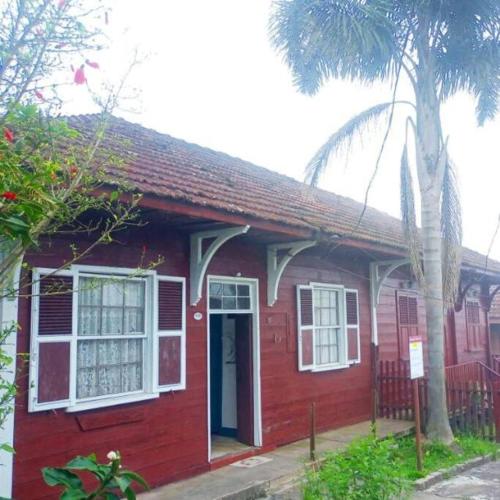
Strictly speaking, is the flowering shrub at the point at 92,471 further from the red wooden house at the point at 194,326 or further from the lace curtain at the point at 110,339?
the lace curtain at the point at 110,339

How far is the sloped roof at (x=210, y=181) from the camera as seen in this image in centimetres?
616

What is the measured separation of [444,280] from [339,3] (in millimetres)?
4540

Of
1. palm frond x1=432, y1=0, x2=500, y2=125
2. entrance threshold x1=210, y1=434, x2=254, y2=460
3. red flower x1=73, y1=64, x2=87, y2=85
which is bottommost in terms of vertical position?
entrance threshold x1=210, y1=434, x2=254, y2=460

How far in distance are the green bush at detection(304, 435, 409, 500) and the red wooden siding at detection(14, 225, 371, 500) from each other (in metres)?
2.24

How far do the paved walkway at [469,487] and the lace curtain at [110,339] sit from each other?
357 cm

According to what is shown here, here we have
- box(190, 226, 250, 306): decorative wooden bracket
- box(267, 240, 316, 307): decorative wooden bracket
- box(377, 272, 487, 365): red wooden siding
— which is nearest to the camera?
box(190, 226, 250, 306): decorative wooden bracket

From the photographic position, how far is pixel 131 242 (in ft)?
21.1

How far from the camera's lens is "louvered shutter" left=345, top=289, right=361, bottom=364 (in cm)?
1000

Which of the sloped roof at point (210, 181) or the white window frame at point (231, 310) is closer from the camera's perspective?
the sloped roof at point (210, 181)

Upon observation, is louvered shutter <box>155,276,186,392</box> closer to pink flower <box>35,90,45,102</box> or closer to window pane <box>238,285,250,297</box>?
window pane <box>238,285,250,297</box>

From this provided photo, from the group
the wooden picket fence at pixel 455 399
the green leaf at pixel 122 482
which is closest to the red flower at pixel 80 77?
the green leaf at pixel 122 482

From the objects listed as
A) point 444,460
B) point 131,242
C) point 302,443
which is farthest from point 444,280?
point 131,242

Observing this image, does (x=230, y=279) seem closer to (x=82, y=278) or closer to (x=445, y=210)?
(x=82, y=278)

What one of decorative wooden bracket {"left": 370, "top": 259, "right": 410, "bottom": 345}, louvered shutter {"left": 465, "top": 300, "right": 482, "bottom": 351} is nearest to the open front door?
decorative wooden bracket {"left": 370, "top": 259, "right": 410, "bottom": 345}
